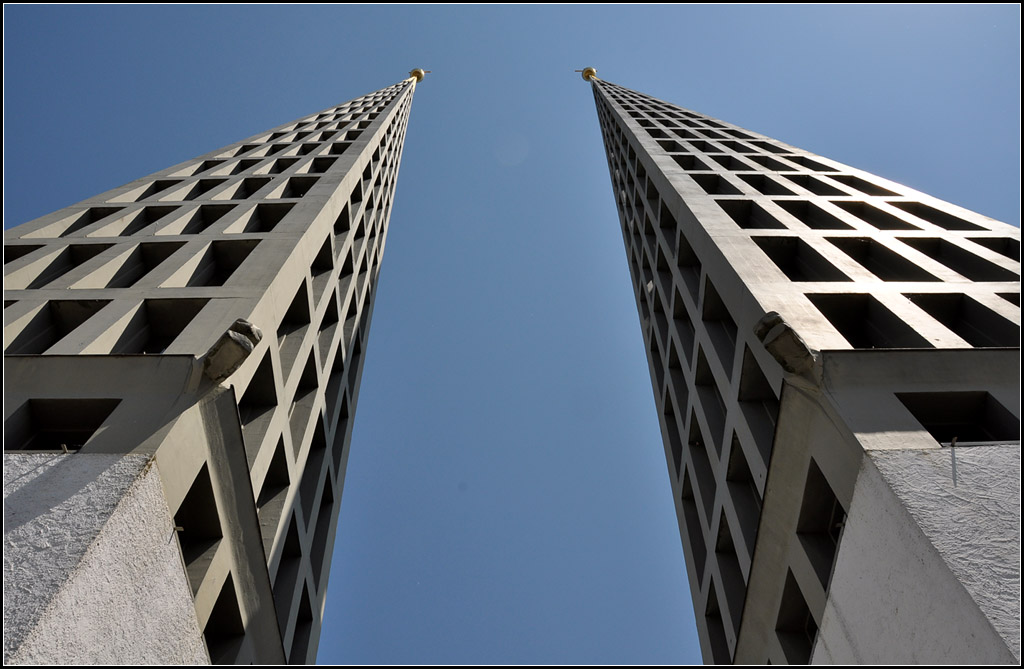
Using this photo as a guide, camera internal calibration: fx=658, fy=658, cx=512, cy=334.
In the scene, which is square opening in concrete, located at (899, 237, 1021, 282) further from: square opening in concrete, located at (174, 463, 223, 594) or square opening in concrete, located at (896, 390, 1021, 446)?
square opening in concrete, located at (174, 463, 223, 594)

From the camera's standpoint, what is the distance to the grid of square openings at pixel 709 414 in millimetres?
17922

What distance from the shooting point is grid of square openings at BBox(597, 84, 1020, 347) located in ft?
53.1

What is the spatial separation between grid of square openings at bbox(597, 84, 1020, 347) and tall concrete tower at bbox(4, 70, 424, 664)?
45.4ft

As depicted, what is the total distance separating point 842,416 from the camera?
11336mm

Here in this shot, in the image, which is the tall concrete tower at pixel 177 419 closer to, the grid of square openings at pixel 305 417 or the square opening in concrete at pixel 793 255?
the grid of square openings at pixel 305 417

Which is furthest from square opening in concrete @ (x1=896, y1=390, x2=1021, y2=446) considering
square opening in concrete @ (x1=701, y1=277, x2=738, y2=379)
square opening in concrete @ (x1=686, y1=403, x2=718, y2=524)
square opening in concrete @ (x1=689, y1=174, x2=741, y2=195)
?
square opening in concrete @ (x1=689, y1=174, x2=741, y2=195)

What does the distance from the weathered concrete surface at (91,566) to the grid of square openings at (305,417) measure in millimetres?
4060

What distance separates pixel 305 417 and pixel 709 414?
13.4 m

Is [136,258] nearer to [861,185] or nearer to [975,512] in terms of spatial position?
[975,512]

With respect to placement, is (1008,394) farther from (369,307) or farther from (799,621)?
(369,307)

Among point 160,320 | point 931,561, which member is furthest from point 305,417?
point 931,561

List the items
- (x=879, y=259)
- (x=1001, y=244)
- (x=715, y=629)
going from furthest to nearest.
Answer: (x=715, y=629), (x=1001, y=244), (x=879, y=259)

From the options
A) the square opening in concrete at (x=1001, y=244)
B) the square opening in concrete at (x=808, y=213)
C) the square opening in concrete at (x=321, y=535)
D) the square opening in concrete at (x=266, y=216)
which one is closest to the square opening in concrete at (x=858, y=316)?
the square opening in concrete at (x=808, y=213)

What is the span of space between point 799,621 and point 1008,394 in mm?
6567
